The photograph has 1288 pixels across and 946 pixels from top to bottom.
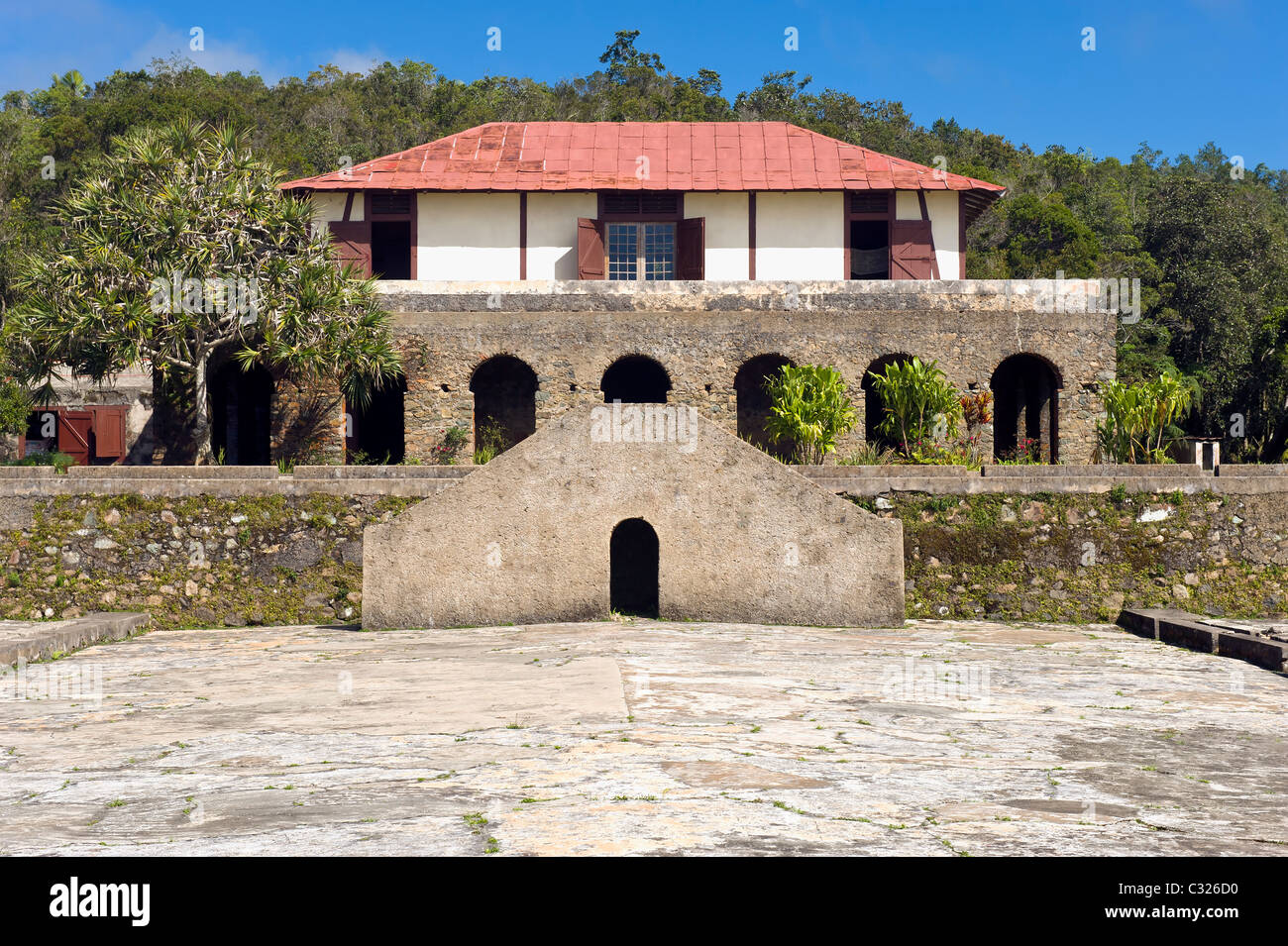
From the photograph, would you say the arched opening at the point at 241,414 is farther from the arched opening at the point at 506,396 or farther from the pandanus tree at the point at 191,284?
the arched opening at the point at 506,396

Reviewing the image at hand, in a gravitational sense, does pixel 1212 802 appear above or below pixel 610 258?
below

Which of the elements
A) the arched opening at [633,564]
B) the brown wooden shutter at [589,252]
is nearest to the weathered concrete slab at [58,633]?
the arched opening at [633,564]

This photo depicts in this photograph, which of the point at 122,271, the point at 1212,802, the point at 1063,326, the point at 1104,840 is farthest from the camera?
the point at 1063,326

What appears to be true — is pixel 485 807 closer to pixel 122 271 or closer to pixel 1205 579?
pixel 1205 579

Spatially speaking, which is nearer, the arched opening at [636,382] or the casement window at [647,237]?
the arched opening at [636,382]

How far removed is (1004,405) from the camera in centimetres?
2533

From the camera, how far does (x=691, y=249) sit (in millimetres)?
25312

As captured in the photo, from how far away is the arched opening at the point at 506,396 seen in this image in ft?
78.6

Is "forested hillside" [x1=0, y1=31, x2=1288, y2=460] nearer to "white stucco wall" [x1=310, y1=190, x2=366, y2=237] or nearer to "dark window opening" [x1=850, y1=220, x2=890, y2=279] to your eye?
"white stucco wall" [x1=310, y1=190, x2=366, y2=237]

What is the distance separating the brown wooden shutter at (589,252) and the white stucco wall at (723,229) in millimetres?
1930

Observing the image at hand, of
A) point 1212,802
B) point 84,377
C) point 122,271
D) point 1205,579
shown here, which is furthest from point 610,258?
point 1212,802

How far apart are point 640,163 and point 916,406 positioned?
9.97 metres

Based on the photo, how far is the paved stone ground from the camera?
18.7 feet
